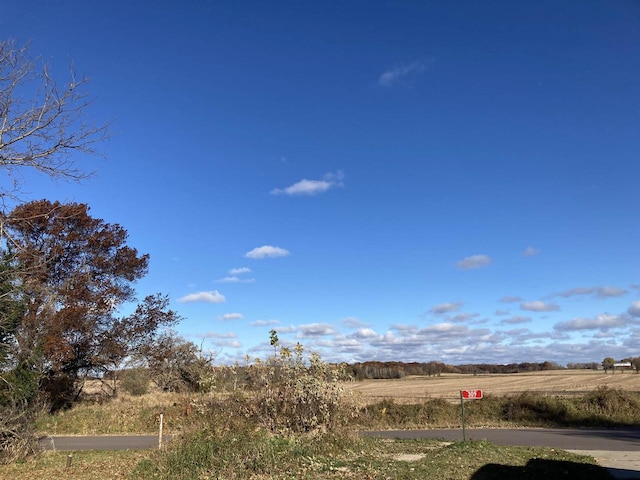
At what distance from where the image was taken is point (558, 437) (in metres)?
18.5

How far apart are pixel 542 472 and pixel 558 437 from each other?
10.1 meters

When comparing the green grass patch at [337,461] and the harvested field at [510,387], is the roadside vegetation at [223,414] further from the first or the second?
the harvested field at [510,387]

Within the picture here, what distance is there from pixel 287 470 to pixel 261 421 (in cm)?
369

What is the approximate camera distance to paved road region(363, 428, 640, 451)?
1576 cm

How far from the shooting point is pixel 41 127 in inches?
279

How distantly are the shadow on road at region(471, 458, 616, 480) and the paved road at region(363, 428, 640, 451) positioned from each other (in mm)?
5432

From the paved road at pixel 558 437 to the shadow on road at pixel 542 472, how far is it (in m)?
5.43

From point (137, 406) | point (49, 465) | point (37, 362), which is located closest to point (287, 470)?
point (49, 465)

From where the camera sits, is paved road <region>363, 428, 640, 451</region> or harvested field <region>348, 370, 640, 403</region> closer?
paved road <region>363, 428, 640, 451</region>

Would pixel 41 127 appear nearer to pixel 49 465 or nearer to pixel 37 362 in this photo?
pixel 49 465

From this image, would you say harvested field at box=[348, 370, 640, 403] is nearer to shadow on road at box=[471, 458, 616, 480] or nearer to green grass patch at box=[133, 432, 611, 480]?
green grass patch at box=[133, 432, 611, 480]

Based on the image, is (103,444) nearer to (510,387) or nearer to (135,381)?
(135,381)

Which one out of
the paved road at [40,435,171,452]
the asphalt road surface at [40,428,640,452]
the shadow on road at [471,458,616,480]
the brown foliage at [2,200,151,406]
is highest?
the brown foliage at [2,200,151,406]

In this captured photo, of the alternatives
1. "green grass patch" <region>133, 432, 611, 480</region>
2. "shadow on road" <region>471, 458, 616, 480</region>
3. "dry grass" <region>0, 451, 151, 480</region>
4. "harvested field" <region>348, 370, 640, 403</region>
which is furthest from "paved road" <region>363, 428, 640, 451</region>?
"dry grass" <region>0, 451, 151, 480</region>
